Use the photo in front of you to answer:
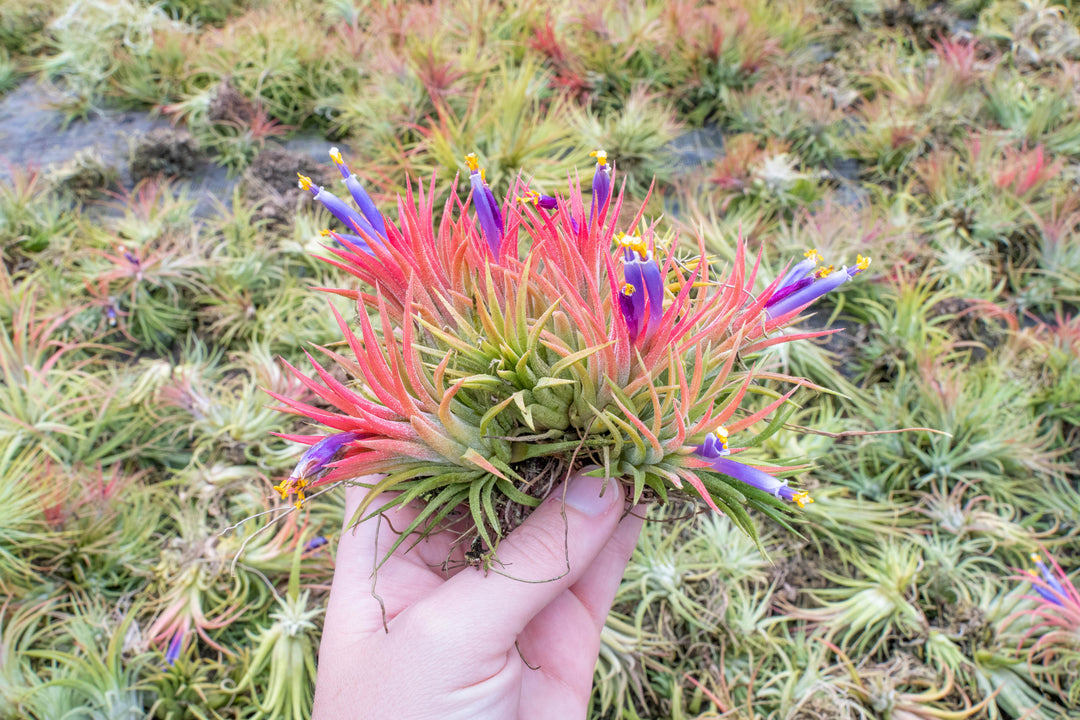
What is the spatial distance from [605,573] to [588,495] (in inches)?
17.5

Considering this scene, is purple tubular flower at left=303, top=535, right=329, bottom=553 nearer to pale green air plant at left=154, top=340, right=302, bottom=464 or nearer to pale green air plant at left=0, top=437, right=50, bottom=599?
pale green air plant at left=154, top=340, right=302, bottom=464

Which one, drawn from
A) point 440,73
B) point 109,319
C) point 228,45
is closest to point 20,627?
point 109,319

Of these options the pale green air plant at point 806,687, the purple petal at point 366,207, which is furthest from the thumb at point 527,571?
the pale green air plant at point 806,687

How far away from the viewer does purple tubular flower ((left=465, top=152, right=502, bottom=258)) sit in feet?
4.27

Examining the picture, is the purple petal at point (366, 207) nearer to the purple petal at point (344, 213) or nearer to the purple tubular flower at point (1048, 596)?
the purple petal at point (344, 213)

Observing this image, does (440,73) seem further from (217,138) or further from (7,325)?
(7,325)

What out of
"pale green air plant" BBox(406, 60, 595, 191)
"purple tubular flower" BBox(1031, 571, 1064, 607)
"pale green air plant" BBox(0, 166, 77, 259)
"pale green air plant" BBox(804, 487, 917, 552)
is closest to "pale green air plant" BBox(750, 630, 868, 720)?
"pale green air plant" BBox(804, 487, 917, 552)

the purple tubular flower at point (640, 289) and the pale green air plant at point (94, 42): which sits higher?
the purple tubular flower at point (640, 289)

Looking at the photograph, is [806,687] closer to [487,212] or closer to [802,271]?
[802,271]

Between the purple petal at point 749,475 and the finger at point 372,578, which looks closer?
the purple petal at point 749,475

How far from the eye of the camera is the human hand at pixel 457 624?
1185 mm

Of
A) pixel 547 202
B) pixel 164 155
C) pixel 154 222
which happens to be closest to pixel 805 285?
pixel 547 202

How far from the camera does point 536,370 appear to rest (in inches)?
45.7

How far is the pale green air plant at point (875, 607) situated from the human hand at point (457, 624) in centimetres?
109
